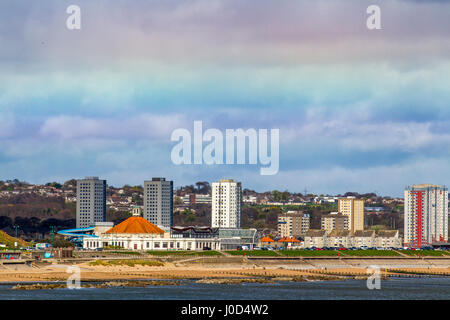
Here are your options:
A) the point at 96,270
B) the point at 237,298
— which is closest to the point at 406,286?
the point at 237,298

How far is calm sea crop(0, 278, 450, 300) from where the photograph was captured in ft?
388

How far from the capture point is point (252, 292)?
12644cm

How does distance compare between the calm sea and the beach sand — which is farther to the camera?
the beach sand

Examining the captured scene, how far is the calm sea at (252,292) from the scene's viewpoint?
118m

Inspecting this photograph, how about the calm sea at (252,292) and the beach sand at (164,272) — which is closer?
the calm sea at (252,292)

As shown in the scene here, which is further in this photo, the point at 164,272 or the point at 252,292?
the point at 164,272

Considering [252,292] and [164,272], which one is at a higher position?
[252,292]
